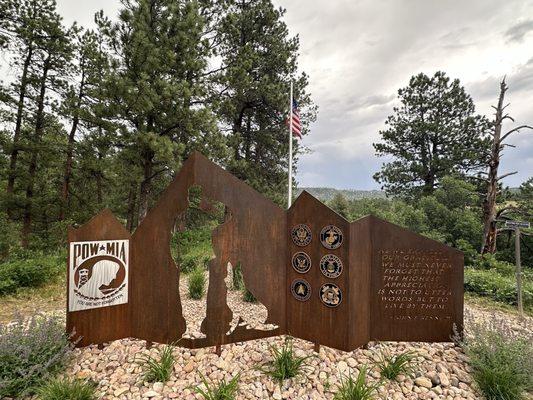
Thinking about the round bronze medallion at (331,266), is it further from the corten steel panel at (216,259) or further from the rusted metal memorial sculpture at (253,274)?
the corten steel panel at (216,259)

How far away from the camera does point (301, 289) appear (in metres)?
3.44

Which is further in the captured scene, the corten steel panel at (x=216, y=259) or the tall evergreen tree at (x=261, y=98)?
the tall evergreen tree at (x=261, y=98)

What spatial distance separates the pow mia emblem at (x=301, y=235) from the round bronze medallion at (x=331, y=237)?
0.18m

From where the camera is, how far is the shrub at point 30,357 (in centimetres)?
274

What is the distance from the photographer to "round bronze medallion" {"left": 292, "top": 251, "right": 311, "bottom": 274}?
11.2 ft

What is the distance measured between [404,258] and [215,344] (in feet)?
8.72

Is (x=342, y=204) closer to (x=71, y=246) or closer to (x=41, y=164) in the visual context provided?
(x=41, y=164)

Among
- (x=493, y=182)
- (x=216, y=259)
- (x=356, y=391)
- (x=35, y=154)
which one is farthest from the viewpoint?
(x=35, y=154)

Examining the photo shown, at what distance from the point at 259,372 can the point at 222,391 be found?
565 millimetres

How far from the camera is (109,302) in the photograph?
3.52 meters

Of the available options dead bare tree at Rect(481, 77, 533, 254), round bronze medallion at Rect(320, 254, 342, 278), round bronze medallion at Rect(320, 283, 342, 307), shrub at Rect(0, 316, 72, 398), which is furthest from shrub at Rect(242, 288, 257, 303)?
dead bare tree at Rect(481, 77, 533, 254)

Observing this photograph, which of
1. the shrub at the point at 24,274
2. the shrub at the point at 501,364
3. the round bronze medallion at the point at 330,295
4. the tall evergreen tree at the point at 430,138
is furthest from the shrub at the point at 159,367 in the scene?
the tall evergreen tree at the point at 430,138

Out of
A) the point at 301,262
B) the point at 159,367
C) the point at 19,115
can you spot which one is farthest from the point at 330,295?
the point at 19,115

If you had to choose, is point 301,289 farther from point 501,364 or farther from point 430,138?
point 430,138
